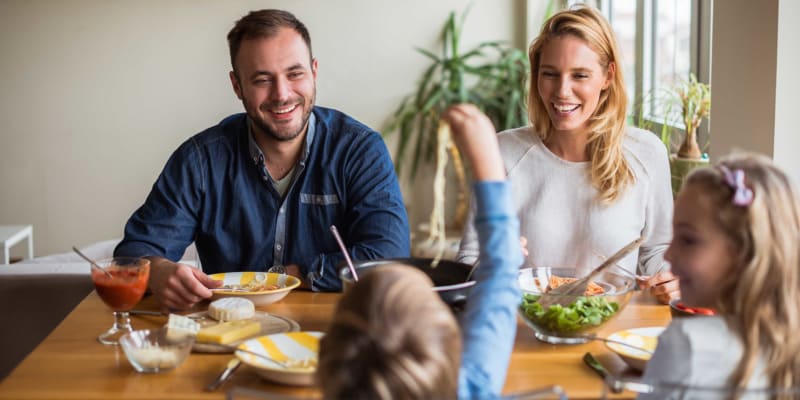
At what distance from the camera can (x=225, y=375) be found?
4.83 feet

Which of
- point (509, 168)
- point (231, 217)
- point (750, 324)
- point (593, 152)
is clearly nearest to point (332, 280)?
point (231, 217)

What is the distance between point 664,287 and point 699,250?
28.7 inches

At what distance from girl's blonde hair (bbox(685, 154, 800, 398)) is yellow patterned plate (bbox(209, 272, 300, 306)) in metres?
1.03

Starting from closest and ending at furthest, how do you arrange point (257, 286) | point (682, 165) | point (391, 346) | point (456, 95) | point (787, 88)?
point (391, 346) < point (257, 286) < point (787, 88) < point (682, 165) < point (456, 95)

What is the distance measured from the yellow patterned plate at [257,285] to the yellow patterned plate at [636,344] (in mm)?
730

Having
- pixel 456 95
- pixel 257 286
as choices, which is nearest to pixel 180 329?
pixel 257 286

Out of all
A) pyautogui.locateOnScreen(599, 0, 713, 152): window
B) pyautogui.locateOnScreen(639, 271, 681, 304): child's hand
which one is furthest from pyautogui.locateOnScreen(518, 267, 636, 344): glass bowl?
pyautogui.locateOnScreen(599, 0, 713, 152): window

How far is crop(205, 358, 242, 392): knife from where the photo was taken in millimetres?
1435

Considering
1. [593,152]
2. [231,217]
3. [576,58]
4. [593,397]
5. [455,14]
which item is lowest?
[593,397]

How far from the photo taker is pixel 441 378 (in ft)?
3.22

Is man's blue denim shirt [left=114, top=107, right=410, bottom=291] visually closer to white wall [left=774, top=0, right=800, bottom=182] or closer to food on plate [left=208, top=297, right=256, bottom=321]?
food on plate [left=208, top=297, right=256, bottom=321]

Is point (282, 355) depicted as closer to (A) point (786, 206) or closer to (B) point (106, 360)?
(B) point (106, 360)

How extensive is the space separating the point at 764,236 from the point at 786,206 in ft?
0.18

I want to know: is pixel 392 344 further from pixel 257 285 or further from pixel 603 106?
pixel 603 106
